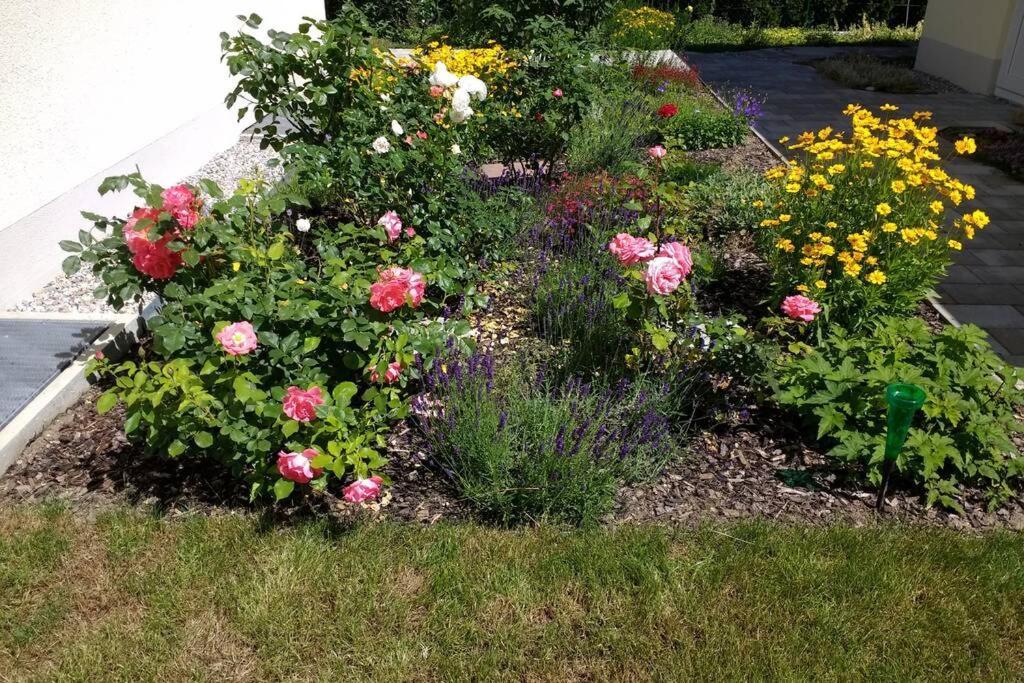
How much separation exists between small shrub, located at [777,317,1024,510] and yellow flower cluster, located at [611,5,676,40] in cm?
894

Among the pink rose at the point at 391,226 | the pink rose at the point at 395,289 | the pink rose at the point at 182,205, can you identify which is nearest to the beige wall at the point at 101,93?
the pink rose at the point at 182,205

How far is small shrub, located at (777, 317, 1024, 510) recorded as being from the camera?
114 inches

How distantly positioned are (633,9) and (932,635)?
13020 millimetres

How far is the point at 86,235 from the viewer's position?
3223 mm

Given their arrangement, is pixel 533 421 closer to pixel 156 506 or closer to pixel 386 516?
pixel 386 516

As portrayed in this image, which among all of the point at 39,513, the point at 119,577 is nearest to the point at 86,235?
the point at 39,513

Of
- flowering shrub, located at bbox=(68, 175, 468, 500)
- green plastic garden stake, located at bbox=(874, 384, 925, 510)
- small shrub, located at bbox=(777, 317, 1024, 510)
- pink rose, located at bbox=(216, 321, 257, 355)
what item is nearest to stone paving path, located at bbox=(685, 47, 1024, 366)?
small shrub, located at bbox=(777, 317, 1024, 510)

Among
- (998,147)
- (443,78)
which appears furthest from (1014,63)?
(443,78)

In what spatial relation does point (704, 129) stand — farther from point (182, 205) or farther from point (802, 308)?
point (182, 205)

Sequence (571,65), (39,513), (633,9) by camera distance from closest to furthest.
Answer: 1. (39,513)
2. (571,65)
3. (633,9)

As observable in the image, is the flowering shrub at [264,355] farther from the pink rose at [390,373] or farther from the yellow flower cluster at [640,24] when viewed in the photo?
the yellow flower cluster at [640,24]

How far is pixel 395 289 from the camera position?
2801mm

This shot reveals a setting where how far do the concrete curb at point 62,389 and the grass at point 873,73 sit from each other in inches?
415

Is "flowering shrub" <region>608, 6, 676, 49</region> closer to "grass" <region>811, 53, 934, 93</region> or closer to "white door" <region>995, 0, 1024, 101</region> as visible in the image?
"grass" <region>811, 53, 934, 93</region>
